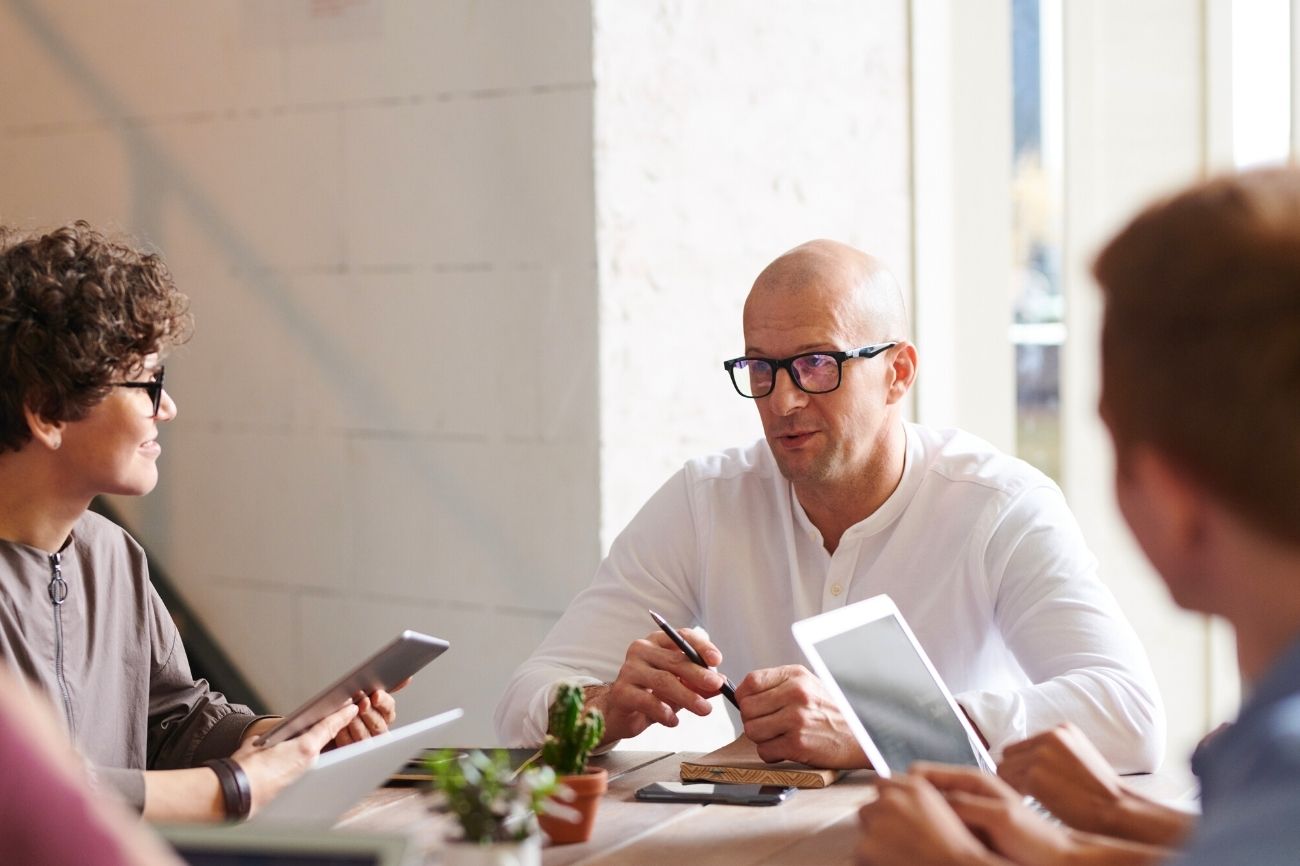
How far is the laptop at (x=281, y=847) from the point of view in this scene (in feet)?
3.33

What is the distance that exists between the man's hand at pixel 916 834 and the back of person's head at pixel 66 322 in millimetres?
1219

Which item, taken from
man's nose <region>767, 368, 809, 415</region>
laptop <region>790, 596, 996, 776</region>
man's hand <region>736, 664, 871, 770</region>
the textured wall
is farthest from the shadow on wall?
laptop <region>790, 596, 996, 776</region>

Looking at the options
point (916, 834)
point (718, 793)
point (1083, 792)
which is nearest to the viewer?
point (916, 834)

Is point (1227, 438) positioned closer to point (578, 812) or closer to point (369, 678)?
point (578, 812)

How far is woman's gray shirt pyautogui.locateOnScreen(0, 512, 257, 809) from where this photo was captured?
1.96 metres

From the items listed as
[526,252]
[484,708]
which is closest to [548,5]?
[526,252]

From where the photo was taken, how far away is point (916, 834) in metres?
1.30

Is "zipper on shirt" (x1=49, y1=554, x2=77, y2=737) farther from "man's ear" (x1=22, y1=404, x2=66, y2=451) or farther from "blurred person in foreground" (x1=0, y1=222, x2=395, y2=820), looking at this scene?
"man's ear" (x1=22, y1=404, x2=66, y2=451)

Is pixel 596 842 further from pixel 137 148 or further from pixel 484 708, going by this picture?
pixel 137 148

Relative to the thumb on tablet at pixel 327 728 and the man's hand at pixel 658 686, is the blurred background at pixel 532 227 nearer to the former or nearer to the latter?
the man's hand at pixel 658 686

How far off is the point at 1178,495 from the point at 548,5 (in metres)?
2.44

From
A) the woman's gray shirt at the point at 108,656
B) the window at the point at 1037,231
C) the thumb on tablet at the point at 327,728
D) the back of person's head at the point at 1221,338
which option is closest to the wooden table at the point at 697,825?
the thumb on tablet at the point at 327,728

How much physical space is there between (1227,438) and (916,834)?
0.49 m

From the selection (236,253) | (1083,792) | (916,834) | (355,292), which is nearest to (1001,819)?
(916,834)
